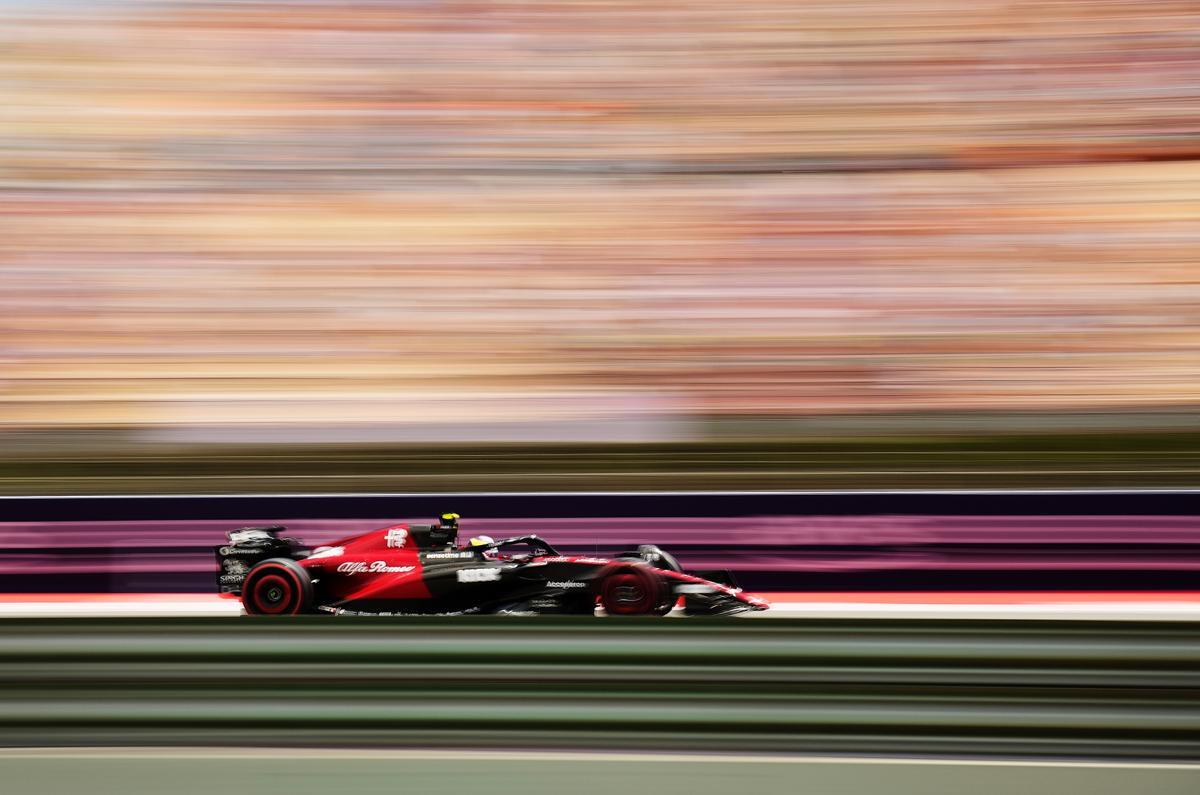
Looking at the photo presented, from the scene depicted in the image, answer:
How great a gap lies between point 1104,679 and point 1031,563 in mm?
1827

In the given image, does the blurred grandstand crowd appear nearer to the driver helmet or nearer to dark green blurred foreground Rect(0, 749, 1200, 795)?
the driver helmet

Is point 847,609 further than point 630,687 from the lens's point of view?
Yes

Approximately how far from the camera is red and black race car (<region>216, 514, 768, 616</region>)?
3270mm

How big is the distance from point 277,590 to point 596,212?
3884 millimetres

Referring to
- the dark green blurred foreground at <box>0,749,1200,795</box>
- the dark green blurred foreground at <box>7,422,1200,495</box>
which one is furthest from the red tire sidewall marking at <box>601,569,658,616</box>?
the dark green blurred foreground at <box>7,422,1200,495</box>

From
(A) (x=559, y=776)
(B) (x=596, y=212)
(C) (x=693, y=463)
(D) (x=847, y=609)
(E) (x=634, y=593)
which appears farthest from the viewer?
(B) (x=596, y=212)

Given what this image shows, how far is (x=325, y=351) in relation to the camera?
246 inches

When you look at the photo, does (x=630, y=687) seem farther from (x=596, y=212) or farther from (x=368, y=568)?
(x=596, y=212)

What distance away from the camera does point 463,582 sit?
332 centimetres

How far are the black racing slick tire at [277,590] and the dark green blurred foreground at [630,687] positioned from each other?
14.8 inches

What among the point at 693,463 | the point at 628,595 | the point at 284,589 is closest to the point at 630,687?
the point at 628,595

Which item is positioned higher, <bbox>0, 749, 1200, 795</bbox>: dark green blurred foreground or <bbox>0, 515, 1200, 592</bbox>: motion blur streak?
<bbox>0, 515, 1200, 592</bbox>: motion blur streak

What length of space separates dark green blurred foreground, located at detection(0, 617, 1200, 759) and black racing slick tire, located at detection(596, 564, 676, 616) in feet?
1.26

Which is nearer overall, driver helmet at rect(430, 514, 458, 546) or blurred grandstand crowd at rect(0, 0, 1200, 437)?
driver helmet at rect(430, 514, 458, 546)
